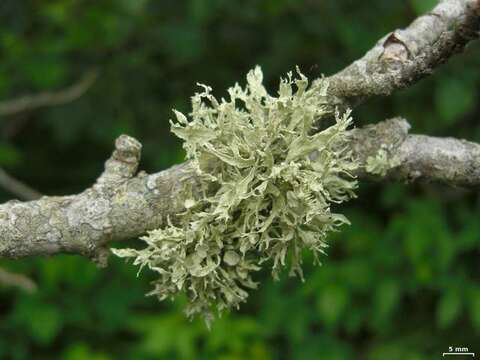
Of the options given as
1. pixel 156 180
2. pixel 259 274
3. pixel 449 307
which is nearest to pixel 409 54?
pixel 156 180

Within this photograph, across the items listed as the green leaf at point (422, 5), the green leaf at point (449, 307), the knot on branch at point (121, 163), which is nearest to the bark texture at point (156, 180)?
the knot on branch at point (121, 163)

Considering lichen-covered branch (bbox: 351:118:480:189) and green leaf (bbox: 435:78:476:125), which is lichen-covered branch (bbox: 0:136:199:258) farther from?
green leaf (bbox: 435:78:476:125)

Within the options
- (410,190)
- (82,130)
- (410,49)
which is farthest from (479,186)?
(82,130)

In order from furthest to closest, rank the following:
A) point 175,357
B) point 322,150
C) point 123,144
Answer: point 175,357 < point 123,144 < point 322,150

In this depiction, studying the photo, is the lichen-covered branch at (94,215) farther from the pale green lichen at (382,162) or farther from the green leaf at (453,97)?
the green leaf at (453,97)

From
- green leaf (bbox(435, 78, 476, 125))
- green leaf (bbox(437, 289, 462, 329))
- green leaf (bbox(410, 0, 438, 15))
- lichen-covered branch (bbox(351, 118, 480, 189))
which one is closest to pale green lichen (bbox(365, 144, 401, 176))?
lichen-covered branch (bbox(351, 118, 480, 189))

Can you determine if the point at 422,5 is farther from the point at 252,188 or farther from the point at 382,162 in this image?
the point at 252,188

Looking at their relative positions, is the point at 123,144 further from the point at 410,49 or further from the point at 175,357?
the point at 175,357
